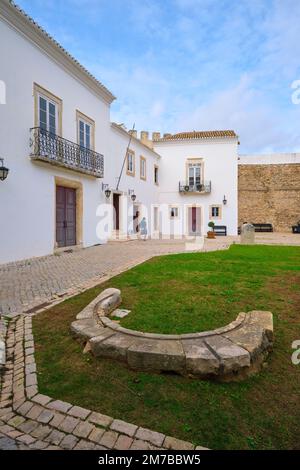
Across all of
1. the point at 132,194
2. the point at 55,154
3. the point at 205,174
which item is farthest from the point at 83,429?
the point at 205,174

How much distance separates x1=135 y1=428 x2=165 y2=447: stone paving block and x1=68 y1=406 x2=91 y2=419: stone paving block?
1.53 ft

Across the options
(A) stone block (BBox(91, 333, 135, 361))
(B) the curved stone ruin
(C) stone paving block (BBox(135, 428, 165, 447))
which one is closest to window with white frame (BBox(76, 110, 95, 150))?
(B) the curved stone ruin

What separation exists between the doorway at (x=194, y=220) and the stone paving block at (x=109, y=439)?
2140 centimetres

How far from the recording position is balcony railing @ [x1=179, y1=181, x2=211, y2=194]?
22438 millimetres

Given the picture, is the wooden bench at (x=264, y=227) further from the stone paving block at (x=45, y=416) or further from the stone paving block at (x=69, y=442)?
the stone paving block at (x=69, y=442)

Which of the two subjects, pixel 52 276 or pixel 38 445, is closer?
pixel 38 445

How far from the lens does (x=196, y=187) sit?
890 inches

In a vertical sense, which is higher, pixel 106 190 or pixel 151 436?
pixel 106 190

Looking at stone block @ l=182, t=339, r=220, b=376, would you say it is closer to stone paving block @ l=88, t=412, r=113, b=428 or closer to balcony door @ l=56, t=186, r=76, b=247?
stone paving block @ l=88, t=412, r=113, b=428

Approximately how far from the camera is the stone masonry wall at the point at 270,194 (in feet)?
78.9

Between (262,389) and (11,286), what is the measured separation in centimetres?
537

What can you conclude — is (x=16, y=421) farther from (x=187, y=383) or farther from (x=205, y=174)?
(x=205, y=174)

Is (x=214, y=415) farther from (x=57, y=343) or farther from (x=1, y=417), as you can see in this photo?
(x=57, y=343)

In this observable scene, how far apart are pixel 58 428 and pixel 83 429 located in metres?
0.20
